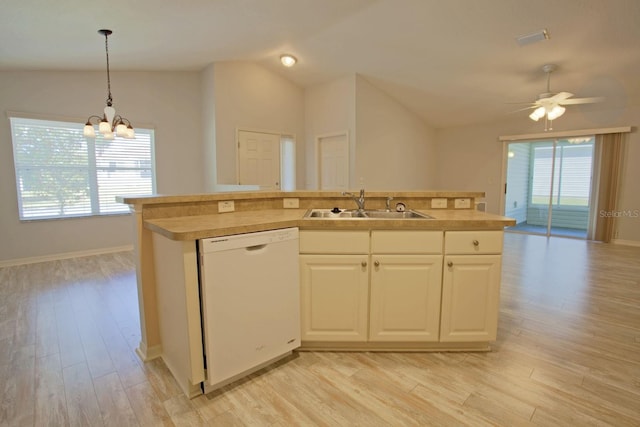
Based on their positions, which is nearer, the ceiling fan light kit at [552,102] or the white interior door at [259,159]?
the ceiling fan light kit at [552,102]

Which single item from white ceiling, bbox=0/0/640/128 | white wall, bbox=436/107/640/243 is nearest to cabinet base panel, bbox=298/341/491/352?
white ceiling, bbox=0/0/640/128

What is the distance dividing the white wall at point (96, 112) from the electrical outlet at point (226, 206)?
3.53 meters

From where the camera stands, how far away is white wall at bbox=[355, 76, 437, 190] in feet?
17.3

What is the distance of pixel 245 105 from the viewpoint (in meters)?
5.23

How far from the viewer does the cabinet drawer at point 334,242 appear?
184cm

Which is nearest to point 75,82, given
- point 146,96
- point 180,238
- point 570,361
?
point 146,96

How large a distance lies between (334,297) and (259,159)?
13.3ft

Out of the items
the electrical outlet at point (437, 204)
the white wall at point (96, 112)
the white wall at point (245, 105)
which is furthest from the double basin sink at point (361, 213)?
the white wall at point (96, 112)

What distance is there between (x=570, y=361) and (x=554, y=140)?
5.47 metres

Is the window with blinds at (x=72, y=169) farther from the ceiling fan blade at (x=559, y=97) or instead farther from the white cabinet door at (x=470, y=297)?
the ceiling fan blade at (x=559, y=97)

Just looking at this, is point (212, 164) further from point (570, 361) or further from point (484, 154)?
point (484, 154)

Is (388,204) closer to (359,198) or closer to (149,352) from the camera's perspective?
(359,198)

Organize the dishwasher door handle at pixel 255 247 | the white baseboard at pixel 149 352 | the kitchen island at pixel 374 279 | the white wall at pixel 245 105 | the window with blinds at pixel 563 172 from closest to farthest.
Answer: the dishwasher door handle at pixel 255 247 < the kitchen island at pixel 374 279 < the white baseboard at pixel 149 352 < the white wall at pixel 245 105 < the window with blinds at pixel 563 172

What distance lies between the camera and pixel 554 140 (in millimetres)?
5895
